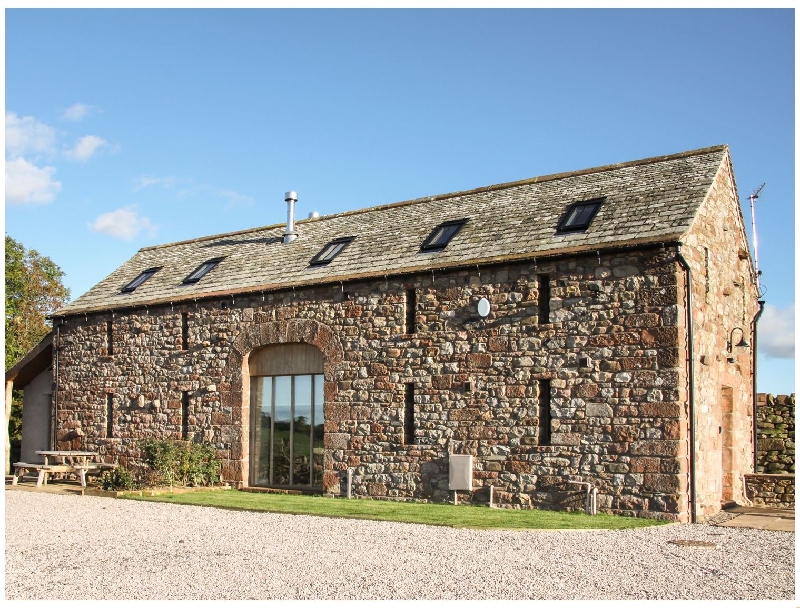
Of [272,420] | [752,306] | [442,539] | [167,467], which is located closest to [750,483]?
[752,306]

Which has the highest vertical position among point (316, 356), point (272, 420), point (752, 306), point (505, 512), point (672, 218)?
point (672, 218)

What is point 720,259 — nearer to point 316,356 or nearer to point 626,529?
point 626,529

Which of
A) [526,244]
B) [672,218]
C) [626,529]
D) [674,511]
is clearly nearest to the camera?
[626,529]

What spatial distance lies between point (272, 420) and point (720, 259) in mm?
10127

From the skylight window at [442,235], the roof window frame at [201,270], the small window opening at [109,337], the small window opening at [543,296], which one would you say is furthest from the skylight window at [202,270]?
the small window opening at [543,296]

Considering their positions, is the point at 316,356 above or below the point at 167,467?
above

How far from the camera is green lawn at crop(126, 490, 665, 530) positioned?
1270cm

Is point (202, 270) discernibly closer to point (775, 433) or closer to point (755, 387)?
point (755, 387)

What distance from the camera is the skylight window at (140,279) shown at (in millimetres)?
22927

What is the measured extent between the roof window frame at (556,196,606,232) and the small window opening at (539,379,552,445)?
2903 mm

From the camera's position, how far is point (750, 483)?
671 inches

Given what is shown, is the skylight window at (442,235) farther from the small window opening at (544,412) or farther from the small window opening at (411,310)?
the small window opening at (544,412)

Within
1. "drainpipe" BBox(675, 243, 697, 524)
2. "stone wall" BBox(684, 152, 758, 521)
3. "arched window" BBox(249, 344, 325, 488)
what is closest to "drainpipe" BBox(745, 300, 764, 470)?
"stone wall" BBox(684, 152, 758, 521)

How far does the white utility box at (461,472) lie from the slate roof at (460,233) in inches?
143
